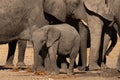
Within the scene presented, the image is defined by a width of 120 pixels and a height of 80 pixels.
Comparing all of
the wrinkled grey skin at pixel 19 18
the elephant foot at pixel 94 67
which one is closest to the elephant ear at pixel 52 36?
the wrinkled grey skin at pixel 19 18

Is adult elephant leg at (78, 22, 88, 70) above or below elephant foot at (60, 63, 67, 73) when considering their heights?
above

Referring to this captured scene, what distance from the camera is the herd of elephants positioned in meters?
13.0

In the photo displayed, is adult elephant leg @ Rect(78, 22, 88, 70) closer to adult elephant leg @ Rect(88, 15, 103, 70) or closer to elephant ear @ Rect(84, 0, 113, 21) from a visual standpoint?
adult elephant leg @ Rect(88, 15, 103, 70)

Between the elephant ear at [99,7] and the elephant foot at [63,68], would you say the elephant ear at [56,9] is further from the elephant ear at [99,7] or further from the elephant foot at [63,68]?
the elephant foot at [63,68]

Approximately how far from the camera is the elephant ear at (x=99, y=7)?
14.8m

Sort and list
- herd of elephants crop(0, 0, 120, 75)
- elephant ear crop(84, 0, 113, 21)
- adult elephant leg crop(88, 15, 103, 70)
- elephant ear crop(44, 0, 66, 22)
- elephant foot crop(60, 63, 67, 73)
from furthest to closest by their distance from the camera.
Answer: elephant ear crop(84, 0, 113, 21) < adult elephant leg crop(88, 15, 103, 70) < elephant ear crop(44, 0, 66, 22) < elephant foot crop(60, 63, 67, 73) < herd of elephants crop(0, 0, 120, 75)

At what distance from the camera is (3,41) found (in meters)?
14.3

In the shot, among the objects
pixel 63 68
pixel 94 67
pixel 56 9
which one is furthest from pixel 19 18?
pixel 94 67

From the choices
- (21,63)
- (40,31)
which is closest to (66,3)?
(40,31)

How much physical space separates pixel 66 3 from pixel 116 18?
145 cm

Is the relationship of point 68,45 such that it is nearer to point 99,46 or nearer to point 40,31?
point 40,31

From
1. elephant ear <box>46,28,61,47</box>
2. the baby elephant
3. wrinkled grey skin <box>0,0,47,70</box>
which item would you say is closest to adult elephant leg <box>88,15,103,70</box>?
wrinkled grey skin <box>0,0,47,70</box>

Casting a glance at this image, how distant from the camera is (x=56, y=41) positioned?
12867mm

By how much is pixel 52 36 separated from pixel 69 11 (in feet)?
5.29
